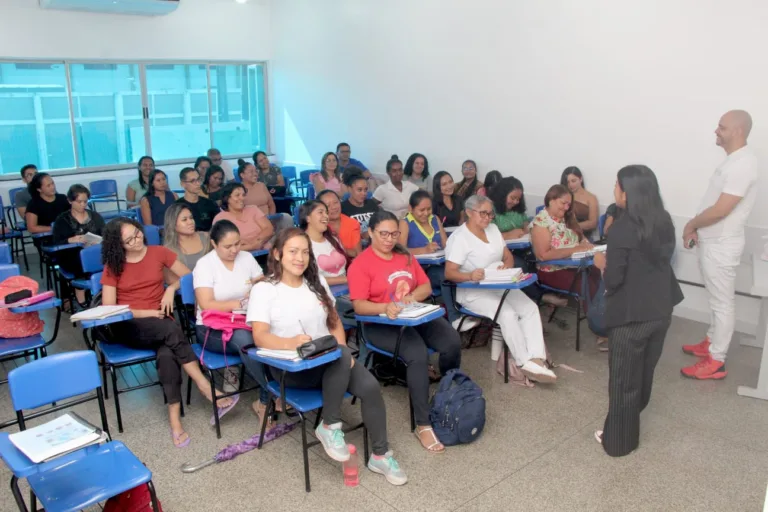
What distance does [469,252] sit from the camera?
4.45 metres

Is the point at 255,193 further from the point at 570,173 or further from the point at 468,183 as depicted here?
→ the point at 570,173

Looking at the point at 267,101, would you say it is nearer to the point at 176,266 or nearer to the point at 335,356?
the point at 176,266

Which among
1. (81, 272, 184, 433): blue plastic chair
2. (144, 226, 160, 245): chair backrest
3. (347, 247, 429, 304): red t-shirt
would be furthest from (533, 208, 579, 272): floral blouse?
(144, 226, 160, 245): chair backrest

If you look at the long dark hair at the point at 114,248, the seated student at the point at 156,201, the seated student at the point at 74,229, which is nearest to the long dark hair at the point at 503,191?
the long dark hair at the point at 114,248

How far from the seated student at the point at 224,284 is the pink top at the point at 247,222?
4.43 feet

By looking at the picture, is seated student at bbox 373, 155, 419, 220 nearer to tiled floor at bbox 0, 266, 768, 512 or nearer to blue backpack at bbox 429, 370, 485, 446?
tiled floor at bbox 0, 266, 768, 512

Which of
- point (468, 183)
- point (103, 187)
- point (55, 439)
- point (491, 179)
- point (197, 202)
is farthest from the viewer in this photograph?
point (103, 187)

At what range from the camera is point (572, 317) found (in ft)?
18.7

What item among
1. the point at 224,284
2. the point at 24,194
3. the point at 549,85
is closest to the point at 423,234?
the point at 224,284

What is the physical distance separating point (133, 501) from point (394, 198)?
4702 mm

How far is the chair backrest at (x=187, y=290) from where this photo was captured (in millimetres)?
3977

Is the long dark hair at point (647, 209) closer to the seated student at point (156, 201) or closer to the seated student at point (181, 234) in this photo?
the seated student at point (181, 234)

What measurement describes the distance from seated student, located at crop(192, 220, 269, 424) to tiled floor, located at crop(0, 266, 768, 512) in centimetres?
52

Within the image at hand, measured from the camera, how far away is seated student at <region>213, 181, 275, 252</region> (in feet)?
17.7
